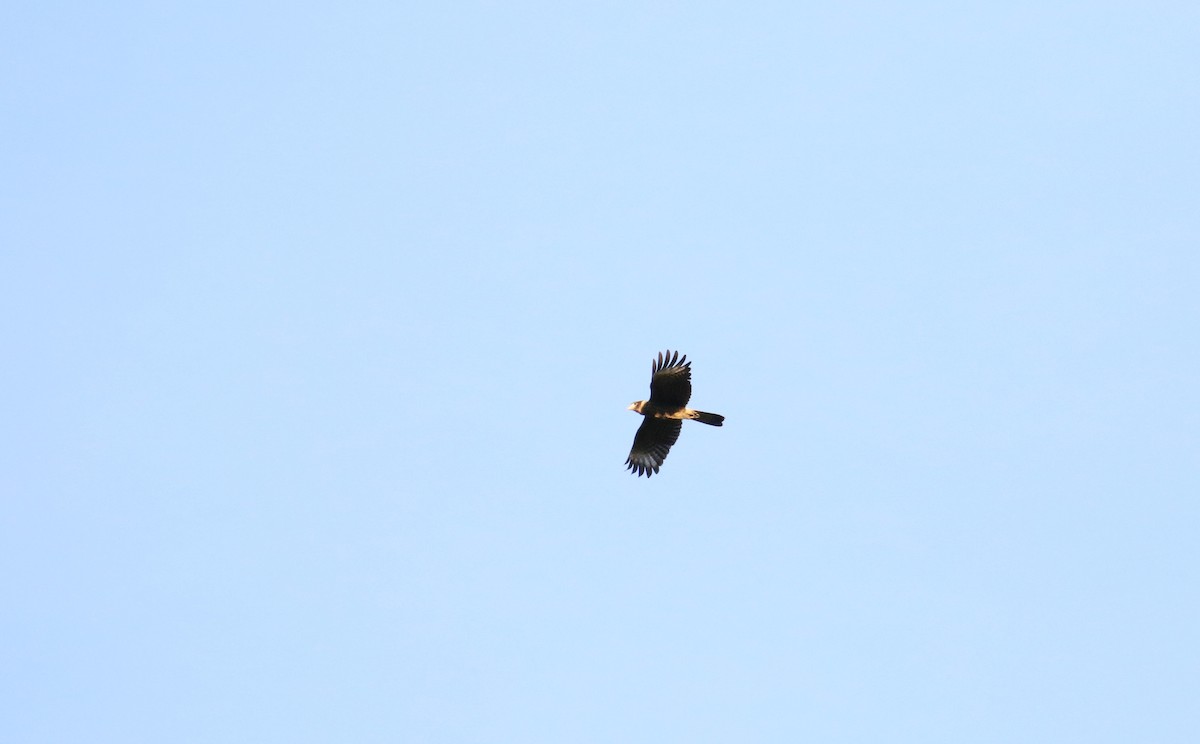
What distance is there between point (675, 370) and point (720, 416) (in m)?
1.53

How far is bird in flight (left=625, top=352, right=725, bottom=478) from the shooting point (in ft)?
128

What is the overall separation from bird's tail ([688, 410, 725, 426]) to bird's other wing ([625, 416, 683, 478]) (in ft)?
2.96

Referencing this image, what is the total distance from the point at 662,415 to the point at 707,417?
1.12 metres

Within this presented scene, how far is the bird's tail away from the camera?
130 feet

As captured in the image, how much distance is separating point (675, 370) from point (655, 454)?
255cm

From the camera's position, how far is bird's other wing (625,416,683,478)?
40594mm

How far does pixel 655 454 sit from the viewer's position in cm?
4072

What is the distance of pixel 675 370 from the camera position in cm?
3909

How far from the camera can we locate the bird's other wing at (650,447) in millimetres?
40594

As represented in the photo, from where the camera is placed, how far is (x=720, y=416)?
39.6m

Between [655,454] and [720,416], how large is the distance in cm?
202

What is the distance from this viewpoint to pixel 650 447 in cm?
4075

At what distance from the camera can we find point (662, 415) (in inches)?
1578

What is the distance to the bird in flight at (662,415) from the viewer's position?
39156 millimetres
